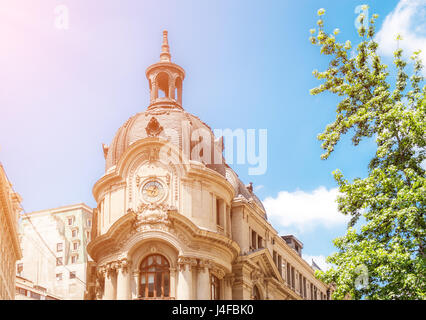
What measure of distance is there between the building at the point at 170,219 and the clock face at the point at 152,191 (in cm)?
7

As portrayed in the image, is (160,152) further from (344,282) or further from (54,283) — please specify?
(54,283)

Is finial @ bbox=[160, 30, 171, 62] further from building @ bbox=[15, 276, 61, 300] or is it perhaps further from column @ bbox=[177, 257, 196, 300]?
building @ bbox=[15, 276, 61, 300]

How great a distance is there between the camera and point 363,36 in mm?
30906

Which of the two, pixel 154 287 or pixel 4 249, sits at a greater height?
pixel 4 249

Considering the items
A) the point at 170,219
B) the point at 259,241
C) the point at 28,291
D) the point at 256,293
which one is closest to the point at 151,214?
the point at 170,219

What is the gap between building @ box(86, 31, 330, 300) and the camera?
45.2 meters

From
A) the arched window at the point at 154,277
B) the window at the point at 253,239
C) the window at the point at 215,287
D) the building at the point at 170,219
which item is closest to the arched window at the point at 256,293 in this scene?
the building at the point at 170,219

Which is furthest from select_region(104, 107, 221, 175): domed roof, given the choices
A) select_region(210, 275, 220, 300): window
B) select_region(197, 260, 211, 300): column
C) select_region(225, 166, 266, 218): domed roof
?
select_region(197, 260, 211, 300): column

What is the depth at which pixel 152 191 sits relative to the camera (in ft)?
154

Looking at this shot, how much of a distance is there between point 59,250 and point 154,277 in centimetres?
5472

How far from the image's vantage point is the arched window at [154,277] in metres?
44.8

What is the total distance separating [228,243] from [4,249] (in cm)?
2735

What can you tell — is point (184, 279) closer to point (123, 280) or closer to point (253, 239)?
point (123, 280)
